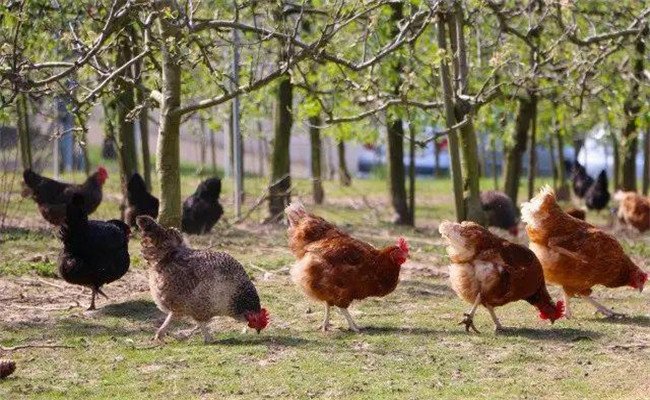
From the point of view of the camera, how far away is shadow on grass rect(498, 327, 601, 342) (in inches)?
393

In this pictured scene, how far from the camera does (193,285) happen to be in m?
9.44

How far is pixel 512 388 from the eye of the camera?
8.23 m

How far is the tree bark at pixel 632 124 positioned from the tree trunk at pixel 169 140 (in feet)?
26.4

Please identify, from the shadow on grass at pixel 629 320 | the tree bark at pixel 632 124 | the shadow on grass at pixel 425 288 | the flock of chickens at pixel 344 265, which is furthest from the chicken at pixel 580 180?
the shadow on grass at pixel 629 320

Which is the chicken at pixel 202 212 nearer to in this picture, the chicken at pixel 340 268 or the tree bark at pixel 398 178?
the tree bark at pixel 398 178

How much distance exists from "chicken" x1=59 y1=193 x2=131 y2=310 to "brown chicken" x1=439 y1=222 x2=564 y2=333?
10.9 feet

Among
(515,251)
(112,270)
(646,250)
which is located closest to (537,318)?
(515,251)

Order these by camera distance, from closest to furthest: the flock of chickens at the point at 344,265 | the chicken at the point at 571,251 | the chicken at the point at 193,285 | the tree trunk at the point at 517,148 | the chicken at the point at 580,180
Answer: the chicken at the point at 193,285, the flock of chickens at the point at 344,265, the chicken at the point at 571,251, the tree trunk at the point at 517,148, the chicken at the point at 580,180

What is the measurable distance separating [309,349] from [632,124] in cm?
1462

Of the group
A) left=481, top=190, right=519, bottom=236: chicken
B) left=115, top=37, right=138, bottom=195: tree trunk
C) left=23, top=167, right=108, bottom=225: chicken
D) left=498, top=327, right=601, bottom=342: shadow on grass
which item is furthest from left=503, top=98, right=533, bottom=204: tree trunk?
left=498, top=327, right=601, bottom=342: shadow on grass

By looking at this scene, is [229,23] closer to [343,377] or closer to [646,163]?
[343,377]

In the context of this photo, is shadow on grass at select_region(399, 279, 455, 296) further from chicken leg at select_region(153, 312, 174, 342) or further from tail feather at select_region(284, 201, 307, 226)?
chicken leg at select_region(153, 312, 174, 342)

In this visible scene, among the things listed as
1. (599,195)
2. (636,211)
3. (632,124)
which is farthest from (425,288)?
(599,195)

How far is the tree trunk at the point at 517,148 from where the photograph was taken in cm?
2003
